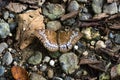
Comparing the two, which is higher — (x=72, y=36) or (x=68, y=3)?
(x=68, y=3)

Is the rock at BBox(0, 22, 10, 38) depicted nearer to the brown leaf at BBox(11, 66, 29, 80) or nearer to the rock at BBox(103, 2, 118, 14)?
the brown leaf at BBox(11, 66, 29, 80)

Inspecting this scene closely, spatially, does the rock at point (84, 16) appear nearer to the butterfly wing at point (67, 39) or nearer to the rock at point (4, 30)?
the butterfly wing at point (67, 39)

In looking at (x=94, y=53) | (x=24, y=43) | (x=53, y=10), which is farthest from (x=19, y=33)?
(x=94, y=53)

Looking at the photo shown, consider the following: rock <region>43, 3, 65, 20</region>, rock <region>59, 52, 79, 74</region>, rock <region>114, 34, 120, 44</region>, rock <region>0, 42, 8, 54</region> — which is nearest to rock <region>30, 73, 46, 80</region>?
rock <region>59, 52, 79, 74</region>

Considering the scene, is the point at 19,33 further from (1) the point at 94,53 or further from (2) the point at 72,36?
(1) the point at 94,53

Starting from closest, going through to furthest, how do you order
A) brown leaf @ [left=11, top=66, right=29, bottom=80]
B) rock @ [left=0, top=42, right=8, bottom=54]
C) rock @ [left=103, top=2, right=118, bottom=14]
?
brown leaf @ [left=11, top=66, right=29, bottom=80], rock @ [left=0, top=42, right=8, bottom=54], rock @ [left=103, top=2, right=118, bottom=14]
